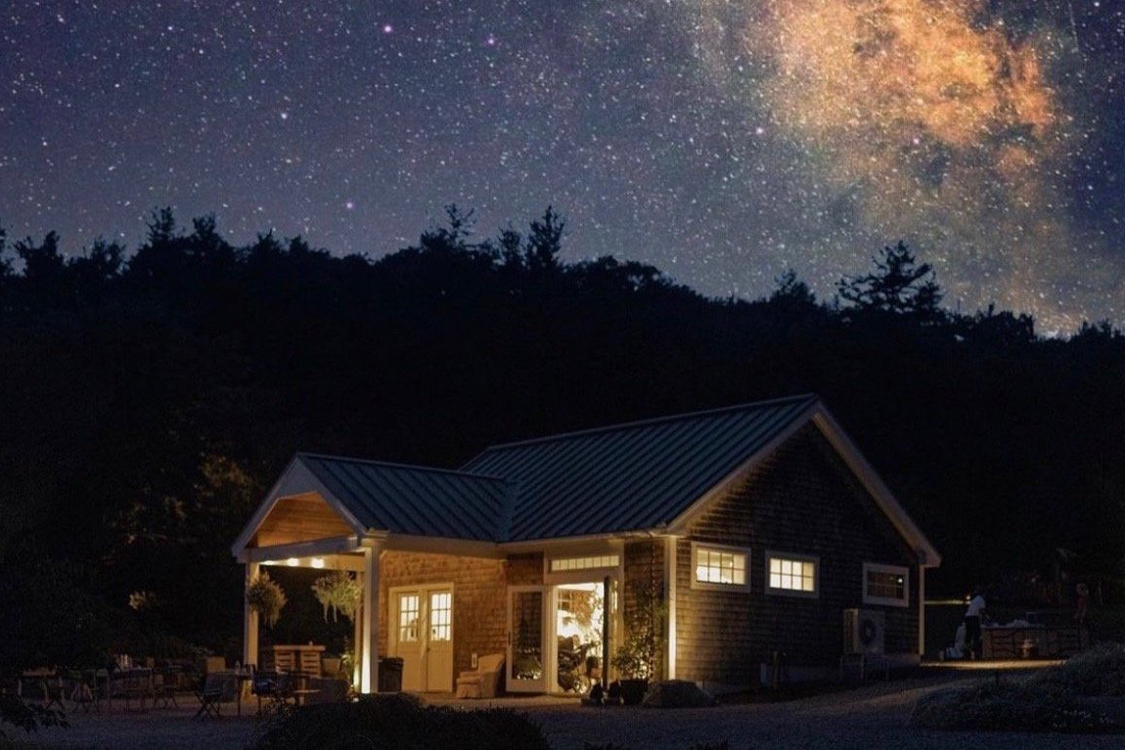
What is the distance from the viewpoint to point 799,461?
2784 centimetres

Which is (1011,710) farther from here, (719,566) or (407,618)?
(407,618)

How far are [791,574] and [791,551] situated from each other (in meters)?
0.39

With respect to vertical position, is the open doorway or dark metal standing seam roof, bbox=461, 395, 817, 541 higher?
dark metal standing seam roof, bbox=461, 395, 817, 541

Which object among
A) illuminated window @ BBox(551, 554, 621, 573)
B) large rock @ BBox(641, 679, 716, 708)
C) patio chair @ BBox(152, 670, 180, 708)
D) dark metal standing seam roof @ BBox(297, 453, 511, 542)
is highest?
dark metal standing seam roof @ BBox(297, 453, 511, 542)

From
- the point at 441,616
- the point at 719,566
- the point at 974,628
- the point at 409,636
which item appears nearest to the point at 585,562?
the point at 719,566

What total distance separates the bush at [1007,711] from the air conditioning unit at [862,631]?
8746 mm

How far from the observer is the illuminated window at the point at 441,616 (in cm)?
2941

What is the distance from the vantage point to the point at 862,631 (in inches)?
1095

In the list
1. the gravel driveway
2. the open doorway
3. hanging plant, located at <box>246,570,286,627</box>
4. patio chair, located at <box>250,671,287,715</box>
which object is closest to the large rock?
the gravel driveway

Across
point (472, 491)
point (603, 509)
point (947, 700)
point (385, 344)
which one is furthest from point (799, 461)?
point (385, 344)

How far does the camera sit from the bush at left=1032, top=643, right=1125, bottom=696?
21.2 m

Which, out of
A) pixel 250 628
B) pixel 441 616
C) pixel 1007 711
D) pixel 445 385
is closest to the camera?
pixel 1007 711

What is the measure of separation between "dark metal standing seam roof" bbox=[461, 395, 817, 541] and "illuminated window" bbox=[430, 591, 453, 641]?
2214mm

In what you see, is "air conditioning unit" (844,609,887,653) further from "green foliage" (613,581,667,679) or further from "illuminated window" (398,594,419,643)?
"illuminated window" (398,594,419,643)
